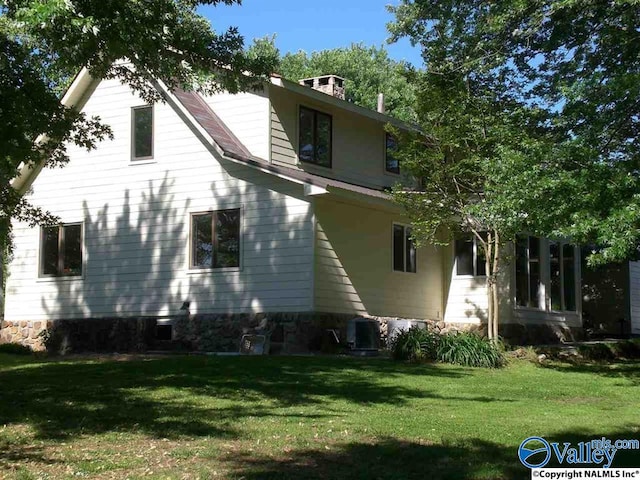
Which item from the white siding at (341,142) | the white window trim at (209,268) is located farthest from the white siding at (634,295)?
the white window trim at (209,268)

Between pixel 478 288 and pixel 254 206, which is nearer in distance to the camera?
pixel 254 206

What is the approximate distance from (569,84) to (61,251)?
12861 mm

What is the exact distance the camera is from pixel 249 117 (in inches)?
722

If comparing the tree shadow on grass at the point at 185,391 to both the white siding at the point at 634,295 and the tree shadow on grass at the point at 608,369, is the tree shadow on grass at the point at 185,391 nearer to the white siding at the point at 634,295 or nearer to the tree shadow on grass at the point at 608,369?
the tree shadow on grass at the point at 608,369

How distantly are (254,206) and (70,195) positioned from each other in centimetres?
549

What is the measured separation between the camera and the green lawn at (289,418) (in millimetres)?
6492

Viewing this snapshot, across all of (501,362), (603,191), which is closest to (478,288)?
(501,362)

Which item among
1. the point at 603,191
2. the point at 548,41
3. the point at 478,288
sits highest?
the point at 548,41

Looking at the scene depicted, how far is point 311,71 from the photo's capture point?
4538 centimetres

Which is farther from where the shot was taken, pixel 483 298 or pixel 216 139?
pixel 483 298

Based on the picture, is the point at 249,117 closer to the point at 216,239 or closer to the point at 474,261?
the point at 216,239

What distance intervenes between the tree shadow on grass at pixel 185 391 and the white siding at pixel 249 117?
5.85 meters

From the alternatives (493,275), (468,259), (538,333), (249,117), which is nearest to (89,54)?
(249,117)

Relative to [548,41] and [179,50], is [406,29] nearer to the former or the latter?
[548,41]
